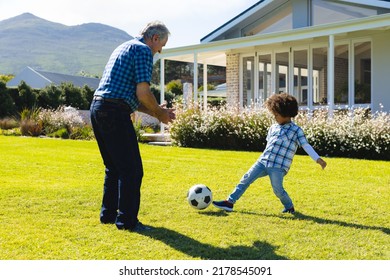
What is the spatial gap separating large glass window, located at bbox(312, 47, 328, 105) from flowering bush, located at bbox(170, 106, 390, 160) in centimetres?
226

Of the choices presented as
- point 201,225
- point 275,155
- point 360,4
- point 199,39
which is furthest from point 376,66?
point 201,225

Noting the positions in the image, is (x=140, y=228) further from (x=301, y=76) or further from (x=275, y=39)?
(x=301, y=76)

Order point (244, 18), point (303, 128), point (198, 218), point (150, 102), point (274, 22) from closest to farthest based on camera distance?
point (150, 102) → point (198, 218) → point (303, 128) → point (274, 22) → point (244, 18)

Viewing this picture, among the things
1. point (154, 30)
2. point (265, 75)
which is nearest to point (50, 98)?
point (265, 75)

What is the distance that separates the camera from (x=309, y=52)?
15.9m

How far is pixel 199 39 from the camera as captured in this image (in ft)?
61.1

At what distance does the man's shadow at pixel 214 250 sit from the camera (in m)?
3.65

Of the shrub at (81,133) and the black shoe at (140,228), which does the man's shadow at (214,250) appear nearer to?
the black shoe at (140,228)

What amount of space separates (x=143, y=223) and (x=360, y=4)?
507 inches

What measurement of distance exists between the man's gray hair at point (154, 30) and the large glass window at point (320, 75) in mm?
11876

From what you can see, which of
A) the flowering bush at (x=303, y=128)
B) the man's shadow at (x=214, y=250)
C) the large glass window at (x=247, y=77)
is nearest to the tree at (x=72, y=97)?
the large glass window at (x=247, y=77)

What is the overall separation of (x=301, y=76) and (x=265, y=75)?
4.91 feet

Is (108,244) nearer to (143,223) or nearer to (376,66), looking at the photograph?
(143,223)
